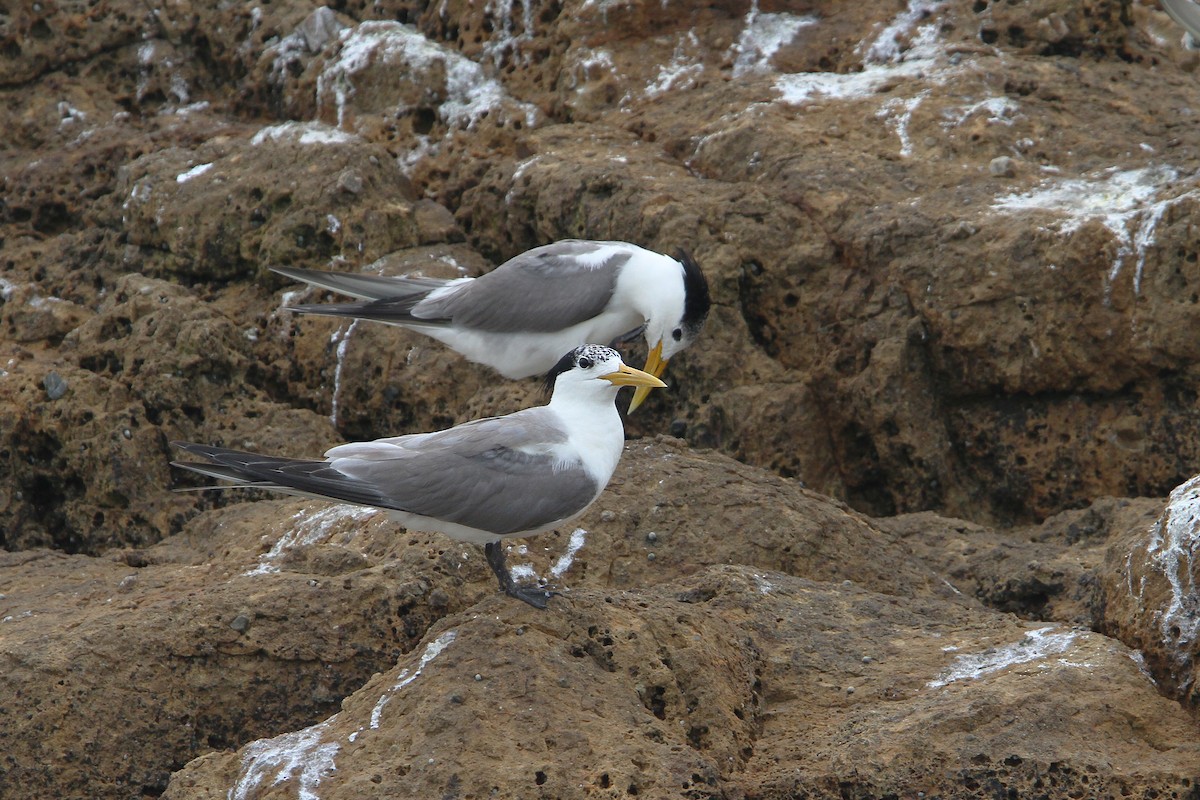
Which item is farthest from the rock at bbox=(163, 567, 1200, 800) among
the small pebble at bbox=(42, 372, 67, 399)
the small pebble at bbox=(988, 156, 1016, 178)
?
the small pebble at bbox=(988, 156, 1016, 178)

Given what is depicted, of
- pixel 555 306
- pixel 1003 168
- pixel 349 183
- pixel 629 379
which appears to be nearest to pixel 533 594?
pixel 629 379

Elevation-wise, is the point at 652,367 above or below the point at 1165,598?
below

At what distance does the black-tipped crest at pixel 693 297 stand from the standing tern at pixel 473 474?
2.03 m

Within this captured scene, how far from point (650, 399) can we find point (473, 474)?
319 cm

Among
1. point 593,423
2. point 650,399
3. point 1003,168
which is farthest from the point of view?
point 1003,168

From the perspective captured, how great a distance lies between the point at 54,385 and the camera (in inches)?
296

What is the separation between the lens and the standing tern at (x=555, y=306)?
23.6 feet

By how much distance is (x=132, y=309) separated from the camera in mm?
8039

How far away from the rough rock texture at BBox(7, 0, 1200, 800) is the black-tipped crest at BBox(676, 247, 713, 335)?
2.27 ft

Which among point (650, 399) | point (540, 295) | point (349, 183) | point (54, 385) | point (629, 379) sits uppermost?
point (629, 379)

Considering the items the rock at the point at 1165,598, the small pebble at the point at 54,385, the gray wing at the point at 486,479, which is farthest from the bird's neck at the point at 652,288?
the small pebble at the point at 54,385

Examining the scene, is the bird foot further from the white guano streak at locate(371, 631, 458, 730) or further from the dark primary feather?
the dark primary feather

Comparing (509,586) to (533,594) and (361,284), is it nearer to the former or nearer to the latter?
(533,594)

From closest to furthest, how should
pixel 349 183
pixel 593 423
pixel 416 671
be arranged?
pixel 416 671 → pixel 593 423 → pixel 349 183
